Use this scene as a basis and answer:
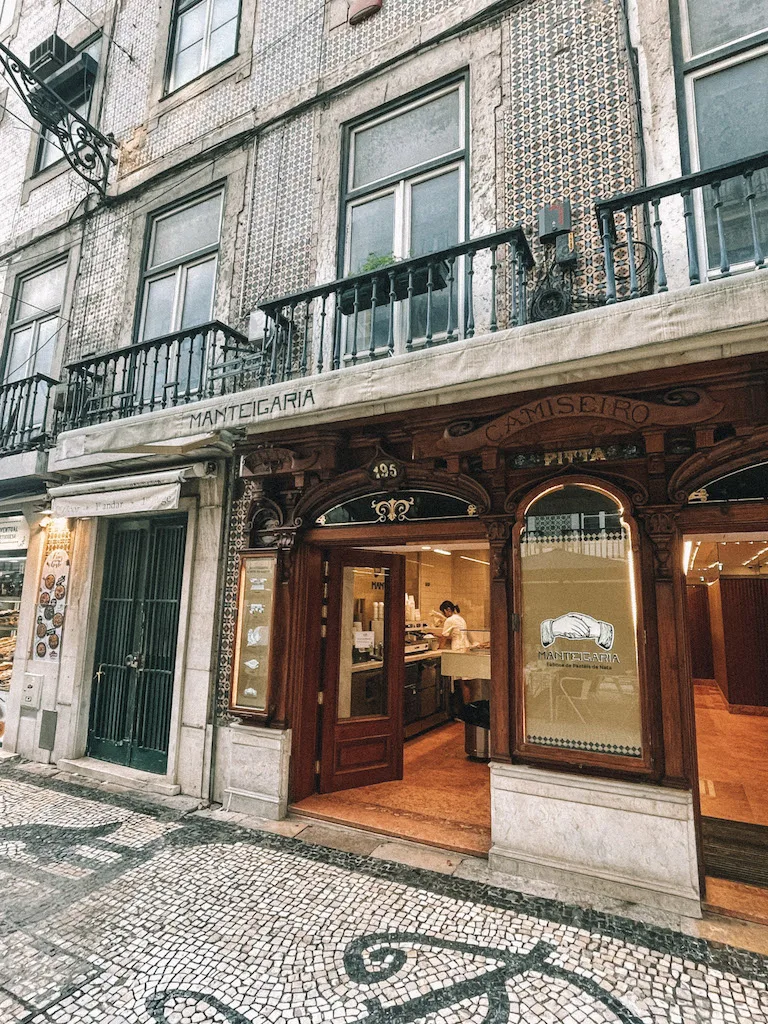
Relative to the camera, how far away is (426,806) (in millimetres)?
5137

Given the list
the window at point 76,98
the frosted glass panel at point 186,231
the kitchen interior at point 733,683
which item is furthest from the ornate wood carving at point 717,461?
the window at point 76,98

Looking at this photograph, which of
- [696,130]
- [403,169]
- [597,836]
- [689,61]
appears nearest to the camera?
[597,836]

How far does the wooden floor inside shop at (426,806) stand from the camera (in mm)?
4496

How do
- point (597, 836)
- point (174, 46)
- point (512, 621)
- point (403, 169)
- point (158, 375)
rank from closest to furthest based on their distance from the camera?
1. point (597, 836)
2. point (512, 621)
3. point (403, 169)
4. point (158, 375)
5. point (174, 46)

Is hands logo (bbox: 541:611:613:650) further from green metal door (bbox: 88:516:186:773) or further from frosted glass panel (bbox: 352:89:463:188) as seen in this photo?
frosted glass panel (bbox: 352:89:463:188)

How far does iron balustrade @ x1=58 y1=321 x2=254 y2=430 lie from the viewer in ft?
19.4

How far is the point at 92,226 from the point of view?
8.16 m

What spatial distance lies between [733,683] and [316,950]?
10265 millimetres

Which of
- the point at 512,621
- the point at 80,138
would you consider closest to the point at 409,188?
the point at 512,621

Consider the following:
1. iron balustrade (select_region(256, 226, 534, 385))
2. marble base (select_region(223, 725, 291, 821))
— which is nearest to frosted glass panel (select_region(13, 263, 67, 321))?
iron balustrade (select_region(256, 226, 534, 385))

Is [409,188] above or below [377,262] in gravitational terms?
above

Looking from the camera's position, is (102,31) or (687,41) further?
(102,31)

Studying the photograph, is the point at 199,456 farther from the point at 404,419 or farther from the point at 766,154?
the point at 766,154

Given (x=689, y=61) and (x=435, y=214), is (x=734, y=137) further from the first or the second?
(x=435, y=214)
